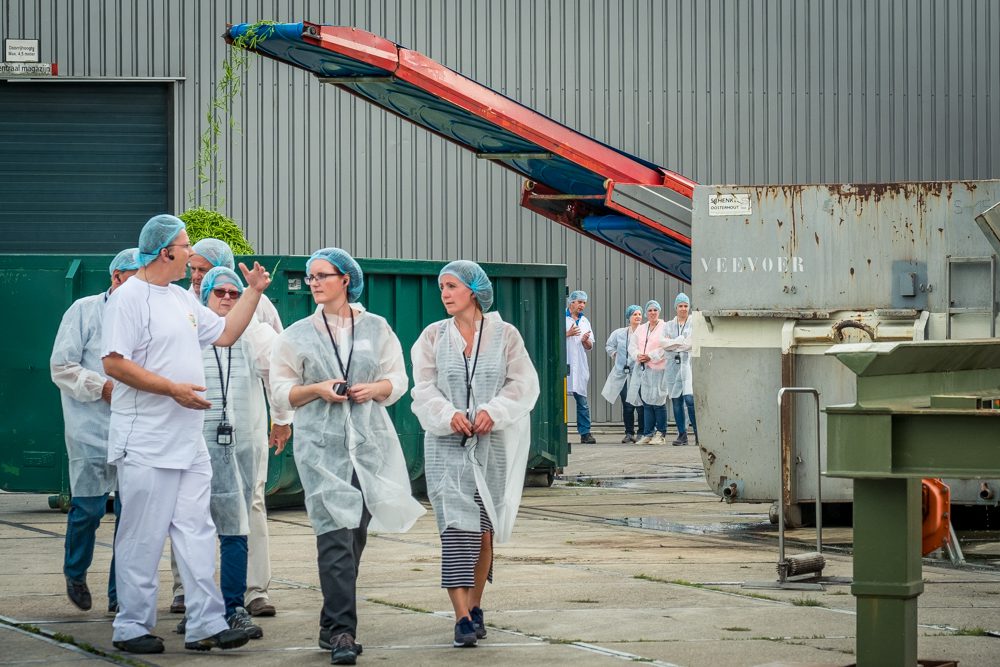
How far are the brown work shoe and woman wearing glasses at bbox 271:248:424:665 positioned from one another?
859mm

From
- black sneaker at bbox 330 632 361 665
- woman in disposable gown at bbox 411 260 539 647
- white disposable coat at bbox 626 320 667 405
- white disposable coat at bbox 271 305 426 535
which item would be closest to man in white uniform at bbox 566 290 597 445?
white disposable coat at bbox 626 320 667 405

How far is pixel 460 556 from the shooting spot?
6.95 metres

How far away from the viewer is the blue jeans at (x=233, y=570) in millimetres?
7266

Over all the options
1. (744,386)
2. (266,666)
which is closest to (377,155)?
(744,386)

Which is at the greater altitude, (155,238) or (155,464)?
(155,238)

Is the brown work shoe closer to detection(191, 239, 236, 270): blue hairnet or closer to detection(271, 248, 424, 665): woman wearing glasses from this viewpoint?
detection(271, 248, 424, 665): woman wearing glasses

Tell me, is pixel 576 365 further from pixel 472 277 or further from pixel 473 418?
pixel 473 418

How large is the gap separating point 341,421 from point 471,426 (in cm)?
59

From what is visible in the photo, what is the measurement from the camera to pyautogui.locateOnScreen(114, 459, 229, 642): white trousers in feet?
22.0

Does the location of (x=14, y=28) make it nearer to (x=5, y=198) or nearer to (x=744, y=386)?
(x=5, y=198)

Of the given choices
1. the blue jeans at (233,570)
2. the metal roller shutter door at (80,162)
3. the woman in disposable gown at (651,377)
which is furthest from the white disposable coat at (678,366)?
the blue jeans at (233,570)

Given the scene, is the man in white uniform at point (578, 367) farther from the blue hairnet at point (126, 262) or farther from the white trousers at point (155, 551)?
the white trousers at point (155, 551)

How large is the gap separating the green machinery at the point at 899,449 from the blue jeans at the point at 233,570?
3.16m

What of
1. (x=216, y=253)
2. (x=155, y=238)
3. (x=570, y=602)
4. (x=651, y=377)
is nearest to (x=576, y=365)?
(x=651, y=377)
